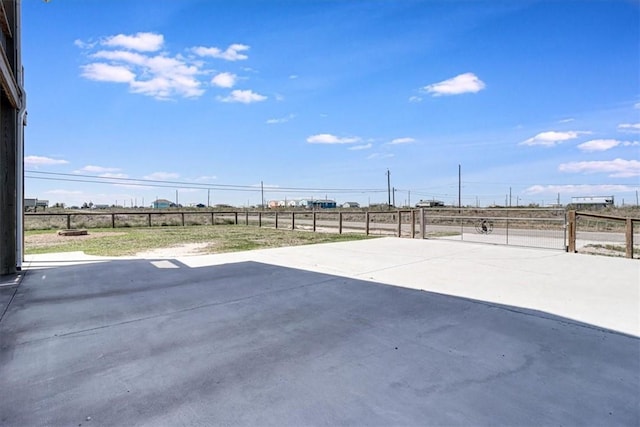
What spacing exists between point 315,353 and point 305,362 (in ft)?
0.60

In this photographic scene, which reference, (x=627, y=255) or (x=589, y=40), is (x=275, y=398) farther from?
(x=589, y=40)

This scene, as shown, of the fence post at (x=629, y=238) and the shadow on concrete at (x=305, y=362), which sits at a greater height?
the fence post at (x=629, y=238)

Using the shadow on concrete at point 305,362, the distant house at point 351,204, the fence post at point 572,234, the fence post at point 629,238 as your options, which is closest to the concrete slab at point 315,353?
the shadow on concrete at point 305,362

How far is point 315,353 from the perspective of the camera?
9.16ft

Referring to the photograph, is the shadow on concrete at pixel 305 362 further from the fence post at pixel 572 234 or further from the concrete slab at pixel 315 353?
the fence post at pixel 572 234

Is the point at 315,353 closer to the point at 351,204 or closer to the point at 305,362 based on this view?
the point at 305,362

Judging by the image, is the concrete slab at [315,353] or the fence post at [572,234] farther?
the fence post at [572,234]

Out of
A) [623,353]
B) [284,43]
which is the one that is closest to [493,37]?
[284,43]

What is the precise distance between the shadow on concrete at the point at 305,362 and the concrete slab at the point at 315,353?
0.04 ft

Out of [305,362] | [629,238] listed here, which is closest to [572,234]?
[629,238]

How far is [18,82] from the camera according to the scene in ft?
20.1

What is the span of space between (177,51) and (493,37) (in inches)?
419

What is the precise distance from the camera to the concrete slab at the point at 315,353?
78.6 inches

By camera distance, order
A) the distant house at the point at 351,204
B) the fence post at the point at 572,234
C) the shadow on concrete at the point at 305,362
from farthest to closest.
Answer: the distant house at the point at 351,204 < the fence post at the point at 572,234 < the shadow on concrete at the point at 305,362
